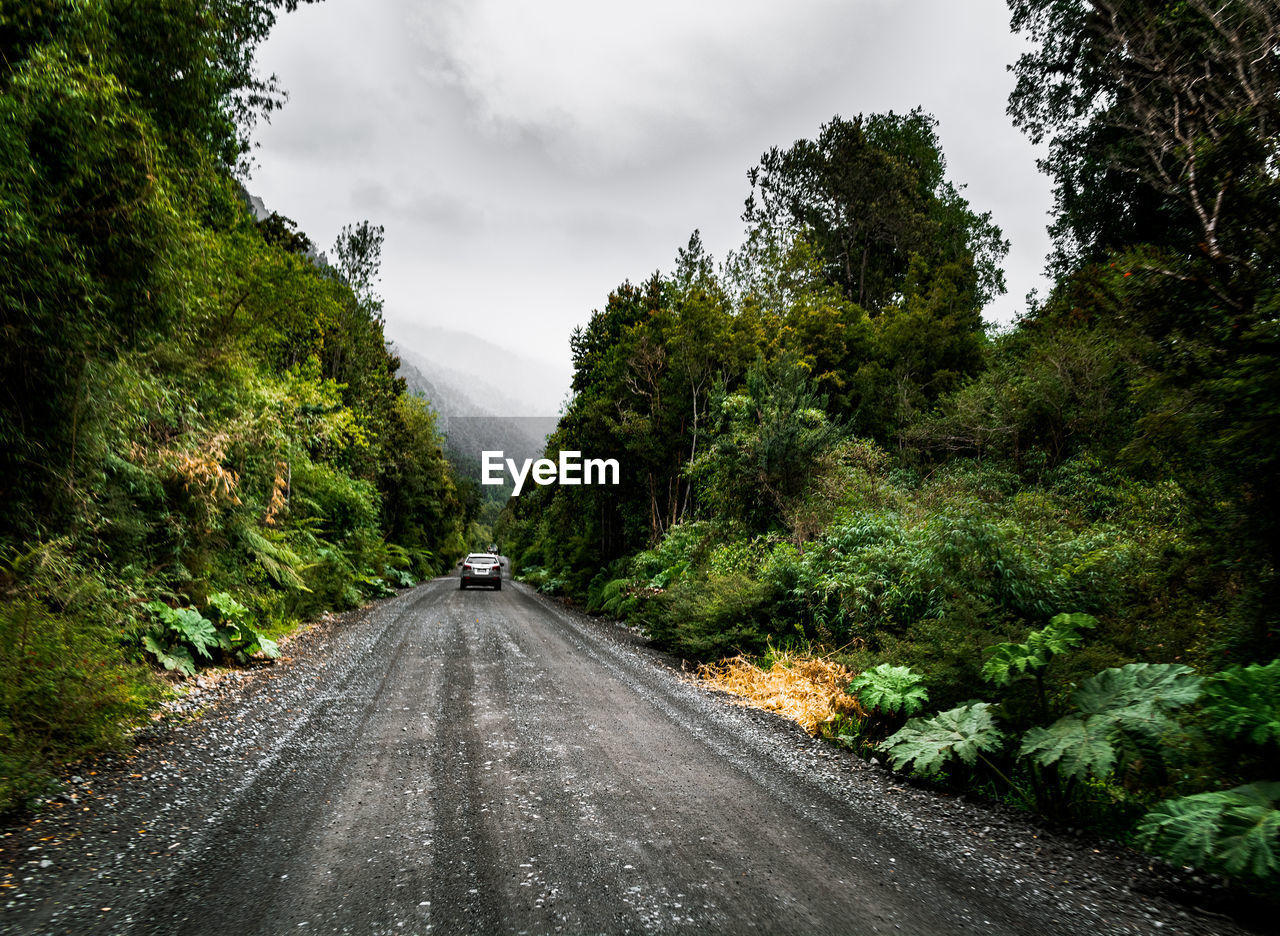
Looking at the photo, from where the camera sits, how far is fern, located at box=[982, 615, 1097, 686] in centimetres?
414

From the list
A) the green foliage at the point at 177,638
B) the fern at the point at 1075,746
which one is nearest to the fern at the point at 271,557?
the green foliage at the point at 177,638

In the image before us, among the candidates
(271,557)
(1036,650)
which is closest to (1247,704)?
(1036,650)

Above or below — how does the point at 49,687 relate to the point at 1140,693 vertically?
below

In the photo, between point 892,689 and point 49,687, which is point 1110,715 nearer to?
point 892,689

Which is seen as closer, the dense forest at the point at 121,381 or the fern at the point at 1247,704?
the fern at the point at 1247,704

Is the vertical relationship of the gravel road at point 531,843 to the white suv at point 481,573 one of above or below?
below

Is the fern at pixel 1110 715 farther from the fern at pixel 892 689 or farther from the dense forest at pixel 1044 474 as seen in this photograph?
the fern at pixel 892 689

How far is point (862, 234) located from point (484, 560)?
23.9 meters

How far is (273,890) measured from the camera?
2.90m

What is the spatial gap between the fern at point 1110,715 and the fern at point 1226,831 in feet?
1.12

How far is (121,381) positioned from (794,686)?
8245 millimetres

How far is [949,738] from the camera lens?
4.43m

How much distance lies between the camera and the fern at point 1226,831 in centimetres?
272

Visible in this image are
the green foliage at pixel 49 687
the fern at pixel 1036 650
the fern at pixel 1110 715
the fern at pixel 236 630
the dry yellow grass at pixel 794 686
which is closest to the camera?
the fern at pixel 1110 715
